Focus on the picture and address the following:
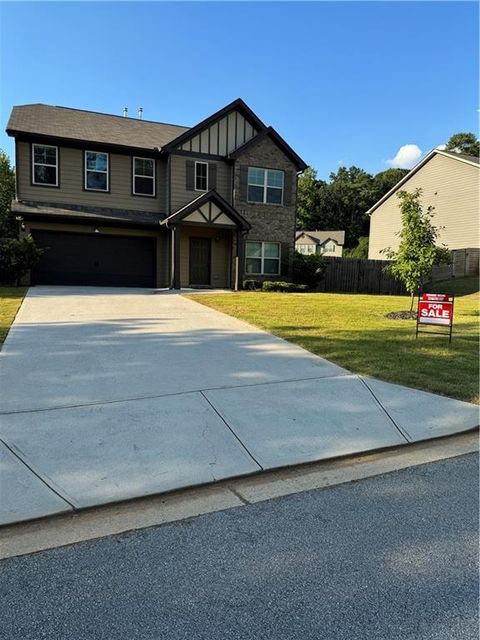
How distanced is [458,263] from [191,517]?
2791 centimetres

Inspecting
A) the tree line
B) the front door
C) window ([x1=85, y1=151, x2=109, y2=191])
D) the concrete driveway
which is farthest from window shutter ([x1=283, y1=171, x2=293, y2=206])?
the tree line

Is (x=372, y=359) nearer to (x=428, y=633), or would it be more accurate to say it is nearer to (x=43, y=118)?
(x=428, y=633)

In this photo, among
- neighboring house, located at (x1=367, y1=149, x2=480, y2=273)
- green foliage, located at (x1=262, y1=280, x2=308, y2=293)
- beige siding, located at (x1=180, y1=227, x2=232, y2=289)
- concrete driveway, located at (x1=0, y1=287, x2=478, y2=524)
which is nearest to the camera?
concrete driveway, located at (x1=0, y1=287, x2=478, y2=524)

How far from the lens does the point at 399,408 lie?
541cm

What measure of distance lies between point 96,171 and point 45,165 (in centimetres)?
188

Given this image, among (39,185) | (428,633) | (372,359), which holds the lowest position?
(428,633)

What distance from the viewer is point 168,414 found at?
4.88m

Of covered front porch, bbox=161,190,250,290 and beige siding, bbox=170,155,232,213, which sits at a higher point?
beige siding, bbox=170,155,232,213

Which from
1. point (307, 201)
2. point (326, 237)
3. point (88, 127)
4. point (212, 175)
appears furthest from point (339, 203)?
point (88, 127)

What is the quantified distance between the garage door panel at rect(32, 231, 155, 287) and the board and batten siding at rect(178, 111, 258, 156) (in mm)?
4448

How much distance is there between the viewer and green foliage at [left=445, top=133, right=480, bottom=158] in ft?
220

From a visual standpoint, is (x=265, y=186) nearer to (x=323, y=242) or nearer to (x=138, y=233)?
(x=138, y=233)

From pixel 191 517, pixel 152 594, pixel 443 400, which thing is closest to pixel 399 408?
pixel 443 400

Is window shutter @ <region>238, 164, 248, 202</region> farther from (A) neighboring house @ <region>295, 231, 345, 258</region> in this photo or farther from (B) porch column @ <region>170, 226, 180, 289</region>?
(A) neighboring house @ <region>295, 231, 345, 258</region>
